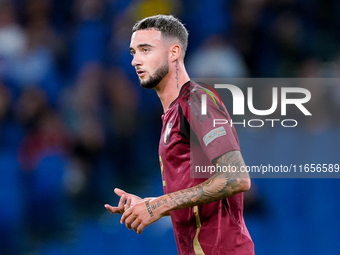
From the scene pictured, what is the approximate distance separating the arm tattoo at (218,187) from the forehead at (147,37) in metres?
0.96

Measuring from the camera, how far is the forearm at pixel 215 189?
2.15m

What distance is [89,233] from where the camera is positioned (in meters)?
4.24

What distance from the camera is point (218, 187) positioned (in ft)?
7.13

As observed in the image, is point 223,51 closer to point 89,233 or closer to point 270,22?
point 270,22

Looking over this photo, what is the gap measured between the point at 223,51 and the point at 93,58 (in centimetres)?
154

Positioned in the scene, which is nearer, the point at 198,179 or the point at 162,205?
the point at 162,205

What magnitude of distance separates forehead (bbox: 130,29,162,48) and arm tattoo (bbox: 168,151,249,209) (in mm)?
963

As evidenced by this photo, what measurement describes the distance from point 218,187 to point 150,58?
0.97 metres

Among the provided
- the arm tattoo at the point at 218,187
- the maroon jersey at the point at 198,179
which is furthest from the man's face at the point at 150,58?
the arm tattoo at the point at 218,187

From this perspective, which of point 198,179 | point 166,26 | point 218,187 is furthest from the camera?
point 166,26

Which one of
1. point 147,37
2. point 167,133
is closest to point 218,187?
point 167,133

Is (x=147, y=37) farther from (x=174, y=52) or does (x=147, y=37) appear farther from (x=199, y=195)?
(x=199, y=195)

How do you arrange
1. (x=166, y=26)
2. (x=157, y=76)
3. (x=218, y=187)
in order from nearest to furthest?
(x=218, y=187) → (x=157, y=76) → (x=166, y=26)

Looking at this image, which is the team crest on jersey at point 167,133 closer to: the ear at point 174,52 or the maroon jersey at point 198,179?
the maroon jersey at point 198,179
